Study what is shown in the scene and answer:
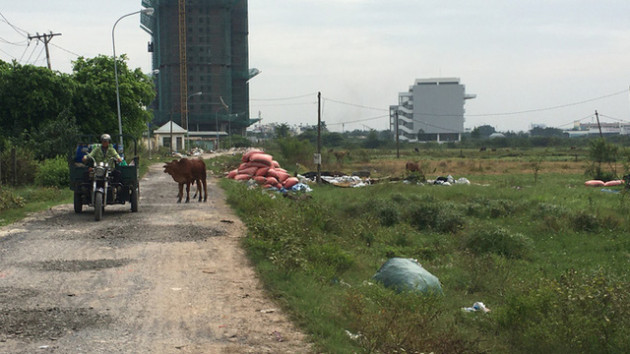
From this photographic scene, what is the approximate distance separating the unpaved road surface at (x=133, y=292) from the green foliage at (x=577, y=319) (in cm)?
272

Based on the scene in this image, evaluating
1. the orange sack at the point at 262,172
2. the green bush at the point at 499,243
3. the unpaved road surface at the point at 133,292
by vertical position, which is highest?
the orange sack at the point at 262,172

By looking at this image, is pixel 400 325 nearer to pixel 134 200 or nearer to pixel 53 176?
pixel 134 200

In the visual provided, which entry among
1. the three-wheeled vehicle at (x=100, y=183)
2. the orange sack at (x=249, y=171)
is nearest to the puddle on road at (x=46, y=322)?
the three-wheeled vehicle at (x=100, y=183)

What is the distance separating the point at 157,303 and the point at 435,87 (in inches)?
6748

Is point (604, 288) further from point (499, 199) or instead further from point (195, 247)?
point (499, 199)

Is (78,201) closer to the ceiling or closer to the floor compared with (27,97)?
closer to the floor

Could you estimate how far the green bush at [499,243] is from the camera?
50.6ft

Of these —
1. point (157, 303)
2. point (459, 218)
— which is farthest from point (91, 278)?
point (459, 218)

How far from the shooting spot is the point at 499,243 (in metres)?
15.7

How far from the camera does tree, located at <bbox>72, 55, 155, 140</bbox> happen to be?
36.1m

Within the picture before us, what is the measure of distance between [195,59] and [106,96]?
353 ft

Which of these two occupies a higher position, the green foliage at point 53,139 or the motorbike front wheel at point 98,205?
the green foliage at point 53,139

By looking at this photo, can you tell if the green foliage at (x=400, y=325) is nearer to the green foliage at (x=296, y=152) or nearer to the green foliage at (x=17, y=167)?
the green foliage at (x=17, y=167)

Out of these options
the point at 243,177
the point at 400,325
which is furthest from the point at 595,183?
the point at 400,325
